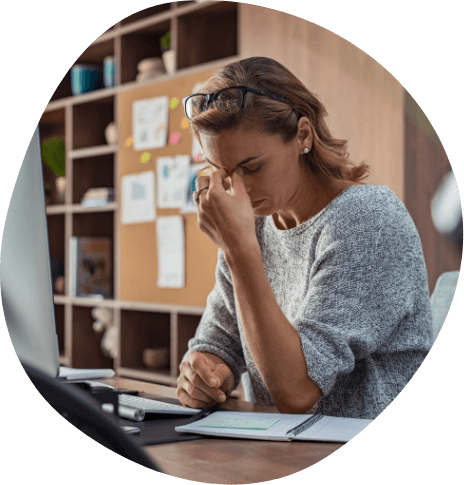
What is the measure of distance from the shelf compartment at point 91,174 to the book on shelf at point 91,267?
78mm

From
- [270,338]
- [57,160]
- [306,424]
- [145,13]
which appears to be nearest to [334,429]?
[306,424]

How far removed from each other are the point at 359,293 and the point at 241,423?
0.81ft

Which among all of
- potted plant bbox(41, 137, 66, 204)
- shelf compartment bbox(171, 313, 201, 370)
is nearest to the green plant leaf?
potted plant bbox(41, 137, 66, 204)

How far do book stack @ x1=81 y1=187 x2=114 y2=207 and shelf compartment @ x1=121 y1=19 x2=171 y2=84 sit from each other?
0.19 m

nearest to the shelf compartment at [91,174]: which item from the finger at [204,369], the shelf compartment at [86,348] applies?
the shelf compartment at [86,348]

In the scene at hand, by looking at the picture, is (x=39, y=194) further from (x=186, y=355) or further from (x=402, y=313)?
(x=402, y=313)

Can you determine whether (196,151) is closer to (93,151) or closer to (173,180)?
(173,180)

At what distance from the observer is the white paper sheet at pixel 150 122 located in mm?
934

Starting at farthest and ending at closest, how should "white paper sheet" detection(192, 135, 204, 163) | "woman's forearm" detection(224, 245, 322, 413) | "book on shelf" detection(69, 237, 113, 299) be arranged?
"book on shelf" detection(69, 237, 113, 299)
"white paper sheet" detection(192, 135, 204, 163)
"woman's forearm" detection(224, 245, 322, 413)

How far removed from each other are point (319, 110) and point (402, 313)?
31cm

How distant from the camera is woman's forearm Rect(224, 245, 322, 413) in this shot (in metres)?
0.77

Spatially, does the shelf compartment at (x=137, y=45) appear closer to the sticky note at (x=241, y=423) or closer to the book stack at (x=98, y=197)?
the book stack at (x=98, y=197)

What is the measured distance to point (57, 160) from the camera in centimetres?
100

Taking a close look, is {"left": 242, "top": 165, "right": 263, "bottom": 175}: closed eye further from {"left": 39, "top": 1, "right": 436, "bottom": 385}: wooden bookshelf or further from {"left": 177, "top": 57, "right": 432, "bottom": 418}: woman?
{"left": 39, "top": 1, "right": 436, "bottom": 385}: wooden bookshelf
